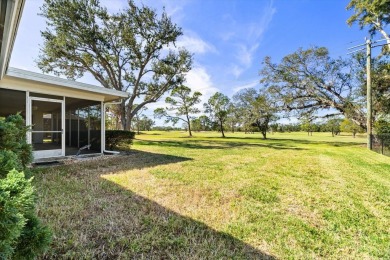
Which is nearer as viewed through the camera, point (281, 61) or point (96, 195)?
point (96, 195)

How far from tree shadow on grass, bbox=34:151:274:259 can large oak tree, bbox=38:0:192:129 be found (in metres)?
13.9

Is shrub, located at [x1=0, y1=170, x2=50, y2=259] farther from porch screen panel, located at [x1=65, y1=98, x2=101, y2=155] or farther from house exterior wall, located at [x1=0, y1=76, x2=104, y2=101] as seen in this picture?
porch screen panel, located at [x1=65, y1=98, x2=101, y2=155]

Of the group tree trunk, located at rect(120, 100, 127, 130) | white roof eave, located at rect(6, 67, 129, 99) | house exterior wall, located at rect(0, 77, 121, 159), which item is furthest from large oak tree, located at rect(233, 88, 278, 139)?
house exterior wall, located at rect(0, 77, 121, 159)

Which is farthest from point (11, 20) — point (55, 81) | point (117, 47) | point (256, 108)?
point (256, 108)

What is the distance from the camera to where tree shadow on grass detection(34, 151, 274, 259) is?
6.96 feet

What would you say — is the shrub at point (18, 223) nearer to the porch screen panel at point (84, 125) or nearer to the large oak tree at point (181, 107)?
the porch screen panel at point (84, 125)

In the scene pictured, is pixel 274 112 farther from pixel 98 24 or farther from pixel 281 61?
pixel 98 24

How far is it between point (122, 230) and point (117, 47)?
1664 centimetres

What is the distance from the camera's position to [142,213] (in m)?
3.03

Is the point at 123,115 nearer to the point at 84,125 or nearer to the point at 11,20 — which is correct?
the point at 84,125

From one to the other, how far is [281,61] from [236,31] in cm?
724

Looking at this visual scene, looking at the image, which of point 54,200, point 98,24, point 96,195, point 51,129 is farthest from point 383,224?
point 98,24

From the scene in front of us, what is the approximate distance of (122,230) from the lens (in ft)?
8.29

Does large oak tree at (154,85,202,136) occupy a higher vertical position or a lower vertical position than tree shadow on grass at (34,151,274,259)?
higher
